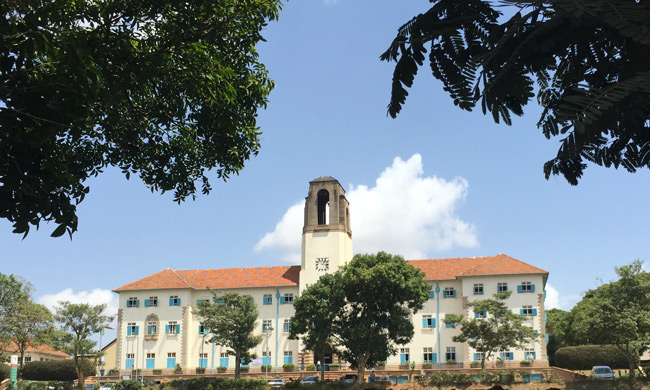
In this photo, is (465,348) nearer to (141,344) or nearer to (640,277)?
(640,277)

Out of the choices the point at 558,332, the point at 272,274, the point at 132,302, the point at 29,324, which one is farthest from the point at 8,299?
the point at 558,332

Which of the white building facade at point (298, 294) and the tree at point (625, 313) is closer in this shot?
the tree at point (625, 313)

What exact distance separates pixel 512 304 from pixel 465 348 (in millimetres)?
6689

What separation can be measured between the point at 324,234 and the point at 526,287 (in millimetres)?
22191

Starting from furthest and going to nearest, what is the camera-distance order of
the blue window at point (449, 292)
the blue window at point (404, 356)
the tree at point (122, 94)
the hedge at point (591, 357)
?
the blue window at point (449, 292) < the blue window at point (404, 356) < the hedge at point (591, 357) < the tree at point (122, 94)

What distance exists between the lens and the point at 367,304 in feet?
162

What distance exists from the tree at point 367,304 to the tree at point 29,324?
Result: 24.8m

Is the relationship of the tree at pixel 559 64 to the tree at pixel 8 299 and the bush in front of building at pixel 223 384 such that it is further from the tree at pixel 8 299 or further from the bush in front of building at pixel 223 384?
the tree at pixel 8 299

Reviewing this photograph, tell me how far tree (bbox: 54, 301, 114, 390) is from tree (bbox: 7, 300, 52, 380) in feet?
5.46

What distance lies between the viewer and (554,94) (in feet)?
20.1

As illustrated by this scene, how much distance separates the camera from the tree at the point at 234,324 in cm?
5484

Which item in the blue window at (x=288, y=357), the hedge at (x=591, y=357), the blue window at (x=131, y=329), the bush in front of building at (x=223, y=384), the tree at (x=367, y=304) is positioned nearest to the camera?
the tree at (x=367, y=304)

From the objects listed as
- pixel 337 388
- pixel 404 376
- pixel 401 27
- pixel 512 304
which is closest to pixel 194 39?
pixel 401 27

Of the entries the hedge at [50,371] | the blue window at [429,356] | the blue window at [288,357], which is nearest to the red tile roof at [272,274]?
the blue window at [288,357]
